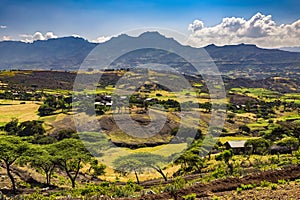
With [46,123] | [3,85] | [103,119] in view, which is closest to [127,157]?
[103,119]

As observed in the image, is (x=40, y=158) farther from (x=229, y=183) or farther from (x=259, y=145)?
(x=259, y=145)

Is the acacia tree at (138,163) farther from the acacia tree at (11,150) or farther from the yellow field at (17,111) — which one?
the yellow field at (17,111)

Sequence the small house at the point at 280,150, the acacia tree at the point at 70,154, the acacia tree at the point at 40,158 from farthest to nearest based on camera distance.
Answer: the small house at the point at 280,150, the acacia tree at the point at 70,154, the acacia tree at the point at 40,158

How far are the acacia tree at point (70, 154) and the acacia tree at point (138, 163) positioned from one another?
330cm

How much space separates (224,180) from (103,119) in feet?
135

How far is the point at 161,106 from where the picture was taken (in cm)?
7675

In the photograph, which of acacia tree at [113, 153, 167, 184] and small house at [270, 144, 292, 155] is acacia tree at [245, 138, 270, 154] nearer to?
small house at [270, 144, 292, 155]

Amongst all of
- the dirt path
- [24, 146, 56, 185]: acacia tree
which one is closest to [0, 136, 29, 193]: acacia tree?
[24, 146, 56, 185]: acacia tree

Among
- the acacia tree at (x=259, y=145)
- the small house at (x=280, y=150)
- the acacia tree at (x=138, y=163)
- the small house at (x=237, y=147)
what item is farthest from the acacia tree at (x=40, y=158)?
the small house at (x=280, y=150)

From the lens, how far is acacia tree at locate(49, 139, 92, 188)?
27.6m

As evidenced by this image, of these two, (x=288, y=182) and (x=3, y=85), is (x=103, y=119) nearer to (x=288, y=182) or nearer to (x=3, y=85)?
(x=288, y=182)

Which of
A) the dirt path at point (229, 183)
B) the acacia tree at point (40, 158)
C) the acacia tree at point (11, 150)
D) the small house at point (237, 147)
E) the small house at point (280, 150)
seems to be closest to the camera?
the dirt path at point (229, 183)

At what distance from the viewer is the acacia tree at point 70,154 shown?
90.6ft

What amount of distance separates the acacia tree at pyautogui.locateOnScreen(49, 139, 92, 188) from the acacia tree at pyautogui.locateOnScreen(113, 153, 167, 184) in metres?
3.30
